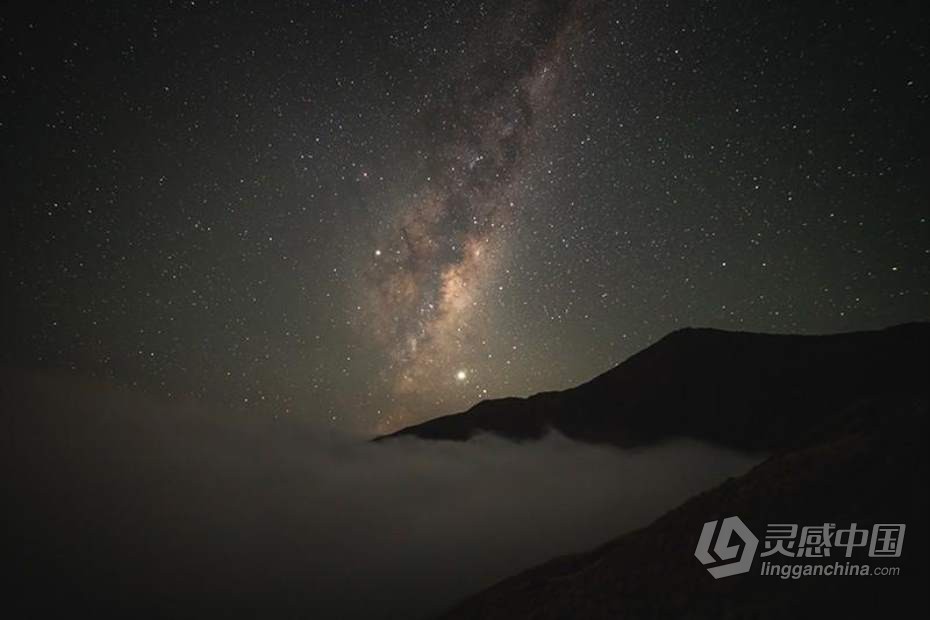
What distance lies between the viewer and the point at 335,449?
569ft

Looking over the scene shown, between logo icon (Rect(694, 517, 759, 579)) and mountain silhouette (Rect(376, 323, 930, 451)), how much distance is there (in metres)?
50.1

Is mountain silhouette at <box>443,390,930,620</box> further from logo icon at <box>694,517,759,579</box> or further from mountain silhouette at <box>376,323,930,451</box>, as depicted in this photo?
mountain silhouette at <box>376,323,930,451</box>

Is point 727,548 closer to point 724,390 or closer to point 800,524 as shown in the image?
point 800,524

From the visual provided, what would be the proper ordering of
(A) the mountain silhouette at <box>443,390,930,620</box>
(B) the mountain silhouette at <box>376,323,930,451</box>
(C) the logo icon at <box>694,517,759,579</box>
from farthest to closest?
(B) the mountain silhouette at <box>376,323,930,451</box>, (C) the logo icon at <box>694,517,759,579</box>, (A) the mountain silhouette at <box>443,390,930,620</box>

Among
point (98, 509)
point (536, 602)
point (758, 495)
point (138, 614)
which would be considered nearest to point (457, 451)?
point (138, 614)

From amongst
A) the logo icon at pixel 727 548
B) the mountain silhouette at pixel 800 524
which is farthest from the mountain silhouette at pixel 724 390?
the logo icon at pixel 727 548

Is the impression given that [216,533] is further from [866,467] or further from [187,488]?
[866,467]

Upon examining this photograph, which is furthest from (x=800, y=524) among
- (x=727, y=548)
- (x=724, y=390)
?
(x=724, y=390)

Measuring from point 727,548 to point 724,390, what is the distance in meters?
89.7

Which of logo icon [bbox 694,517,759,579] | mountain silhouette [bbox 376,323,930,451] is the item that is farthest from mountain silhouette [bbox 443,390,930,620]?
mountain silhouette [bbox 376,323,930,451]

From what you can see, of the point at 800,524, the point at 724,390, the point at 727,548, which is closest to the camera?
the point at 800,524

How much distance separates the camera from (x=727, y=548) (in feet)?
47.9

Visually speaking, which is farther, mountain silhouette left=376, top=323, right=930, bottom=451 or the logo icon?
mountain silhouette left=376, top=323, right=930, bottom=451

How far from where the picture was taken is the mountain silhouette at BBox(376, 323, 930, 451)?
67812 mm
